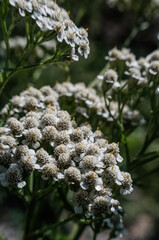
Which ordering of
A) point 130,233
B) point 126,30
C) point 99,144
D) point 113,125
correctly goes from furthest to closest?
point 126,30, point 130,233, point 113,125, point 99,144

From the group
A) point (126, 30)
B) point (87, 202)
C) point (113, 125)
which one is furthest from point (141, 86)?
point (126, 30)

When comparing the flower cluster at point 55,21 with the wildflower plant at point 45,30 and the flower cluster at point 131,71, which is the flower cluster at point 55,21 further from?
the flower cluster at point 131,71

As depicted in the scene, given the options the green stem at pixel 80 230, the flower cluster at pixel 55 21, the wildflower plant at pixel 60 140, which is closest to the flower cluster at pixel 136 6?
the wildflower plant at pixel 60 140

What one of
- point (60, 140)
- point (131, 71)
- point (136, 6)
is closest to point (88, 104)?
point (131, 71)

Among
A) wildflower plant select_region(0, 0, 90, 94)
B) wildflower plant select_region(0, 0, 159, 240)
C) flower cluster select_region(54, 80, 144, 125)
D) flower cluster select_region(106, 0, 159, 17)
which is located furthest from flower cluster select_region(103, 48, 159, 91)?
flower cluster select_region(106, 0, 159, 17)

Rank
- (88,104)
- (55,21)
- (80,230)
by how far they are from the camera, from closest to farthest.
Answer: (55,21), (88,104), (80,230)

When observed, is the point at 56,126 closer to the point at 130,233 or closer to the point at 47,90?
the point at 47,90

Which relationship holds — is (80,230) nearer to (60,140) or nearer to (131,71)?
(60,140)
